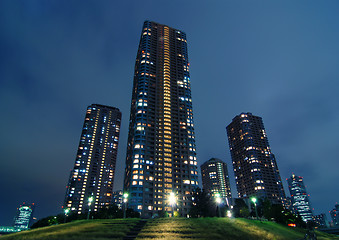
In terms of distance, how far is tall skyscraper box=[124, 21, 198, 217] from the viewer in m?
112

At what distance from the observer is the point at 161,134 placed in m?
130

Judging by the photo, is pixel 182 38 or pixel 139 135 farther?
pixel 182 38

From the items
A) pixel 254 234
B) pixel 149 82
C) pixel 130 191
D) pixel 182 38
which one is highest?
pixel 182 38

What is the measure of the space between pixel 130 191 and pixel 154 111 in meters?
56.0

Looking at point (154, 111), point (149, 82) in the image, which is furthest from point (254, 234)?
point (149, 82)

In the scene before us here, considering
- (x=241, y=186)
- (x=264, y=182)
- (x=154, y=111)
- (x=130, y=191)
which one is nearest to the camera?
(x=130, y=191)

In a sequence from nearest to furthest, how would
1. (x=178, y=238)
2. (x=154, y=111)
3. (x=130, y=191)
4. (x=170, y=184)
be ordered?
(x=178, y=238)
(x=130, y=191)
(x=170, y=184)
(x=154, y=111)

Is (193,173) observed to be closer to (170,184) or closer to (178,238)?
(170,184)

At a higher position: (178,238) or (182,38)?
(182,38)

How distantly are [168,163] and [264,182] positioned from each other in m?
112

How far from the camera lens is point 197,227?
109 feet

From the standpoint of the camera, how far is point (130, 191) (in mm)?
108125

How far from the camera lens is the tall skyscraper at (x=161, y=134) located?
112 m

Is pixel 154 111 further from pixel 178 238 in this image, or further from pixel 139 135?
pixel 178 238
